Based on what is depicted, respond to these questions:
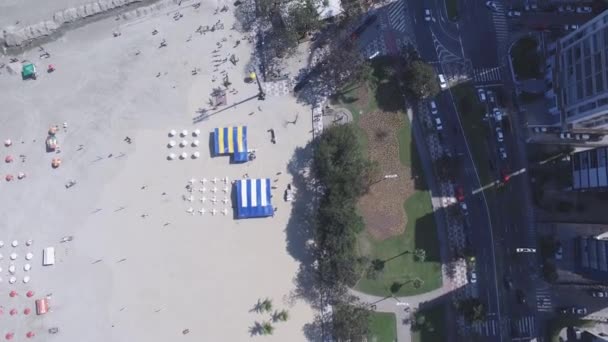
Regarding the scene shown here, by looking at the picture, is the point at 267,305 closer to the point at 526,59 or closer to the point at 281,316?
the point at 281,316

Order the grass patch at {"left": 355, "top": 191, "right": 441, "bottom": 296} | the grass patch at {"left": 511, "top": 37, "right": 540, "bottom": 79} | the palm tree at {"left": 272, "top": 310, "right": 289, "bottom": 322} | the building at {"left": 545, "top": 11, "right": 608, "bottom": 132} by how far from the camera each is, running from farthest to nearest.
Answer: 1. the grass patch at {"left": 511, "top": 37, "right": 540, "bottom": 79}
2. the grass patch at {"left": 355, "top": 191, "right": 441, "bottom": 296}
3. the palm tree at {"left": 272, "top": 310, "right": 289, "bottom": 322}
4. the building at {"left": 545, "top": 11, "right": 608, "bottom": 132}

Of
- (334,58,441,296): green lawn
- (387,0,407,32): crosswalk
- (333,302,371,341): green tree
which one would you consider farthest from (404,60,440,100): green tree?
(333,302,371,341): green tree

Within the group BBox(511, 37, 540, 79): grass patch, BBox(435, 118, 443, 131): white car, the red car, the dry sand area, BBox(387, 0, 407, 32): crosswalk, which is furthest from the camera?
BBox(387, 0, 407, 32): crosswalk

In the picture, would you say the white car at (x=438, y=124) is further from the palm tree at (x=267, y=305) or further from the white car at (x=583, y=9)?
the palm tree at (x=267, y=305)

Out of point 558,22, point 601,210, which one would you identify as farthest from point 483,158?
point 558,22

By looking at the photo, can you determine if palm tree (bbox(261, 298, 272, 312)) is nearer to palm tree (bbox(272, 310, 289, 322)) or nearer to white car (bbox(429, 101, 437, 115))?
palm tree (bbox(272, 310, 289, 322))

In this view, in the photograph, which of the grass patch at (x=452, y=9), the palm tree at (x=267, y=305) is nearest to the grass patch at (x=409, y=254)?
the palm tree at (x=267, y=305)

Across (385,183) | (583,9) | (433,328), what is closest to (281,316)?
(433,328)

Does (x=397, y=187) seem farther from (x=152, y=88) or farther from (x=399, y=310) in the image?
(x=152, y=88)
